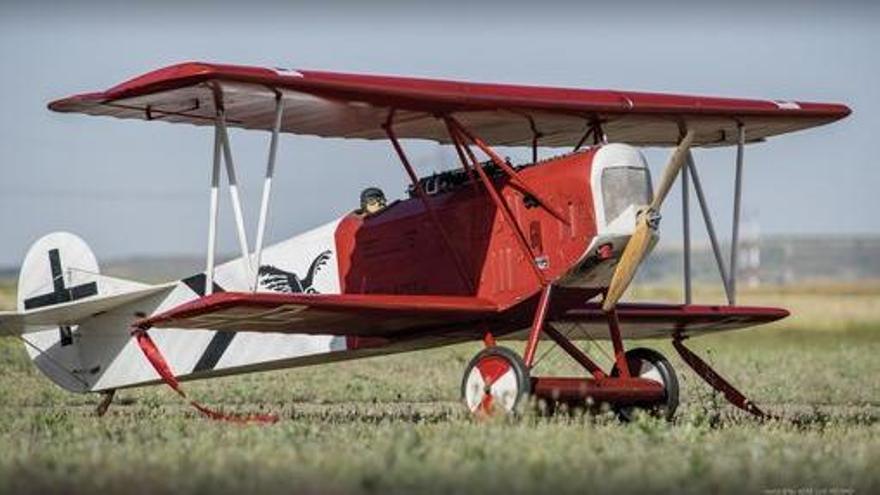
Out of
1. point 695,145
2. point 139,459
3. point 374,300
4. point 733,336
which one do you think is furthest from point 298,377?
point 733,336

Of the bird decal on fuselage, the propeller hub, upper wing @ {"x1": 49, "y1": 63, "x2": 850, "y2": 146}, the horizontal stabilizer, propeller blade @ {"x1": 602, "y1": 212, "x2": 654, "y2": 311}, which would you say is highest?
upper wing @ {"x1": 49, "y1": 63, "x2": 850, "y2": 146}

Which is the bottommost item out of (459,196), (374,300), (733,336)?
(733,336)

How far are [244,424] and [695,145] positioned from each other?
265 inches

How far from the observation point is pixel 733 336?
38625 millimetres

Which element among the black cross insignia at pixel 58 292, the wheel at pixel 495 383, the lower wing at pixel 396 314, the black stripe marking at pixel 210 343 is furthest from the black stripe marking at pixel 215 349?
the wheel at pixel 495 383

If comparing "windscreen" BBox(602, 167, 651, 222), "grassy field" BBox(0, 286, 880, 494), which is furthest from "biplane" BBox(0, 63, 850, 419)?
"grassy field" BBox(0, 286, 880, 494)

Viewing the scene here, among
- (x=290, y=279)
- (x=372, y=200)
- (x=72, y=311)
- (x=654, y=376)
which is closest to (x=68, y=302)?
(x=72, y=311)

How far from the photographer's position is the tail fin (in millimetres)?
16875

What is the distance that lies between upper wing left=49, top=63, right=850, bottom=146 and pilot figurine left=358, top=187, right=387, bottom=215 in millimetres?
572

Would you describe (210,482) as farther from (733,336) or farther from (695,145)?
(733,336)

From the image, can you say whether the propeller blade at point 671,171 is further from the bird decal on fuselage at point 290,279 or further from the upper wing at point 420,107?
the bird decal on fuselage at point 290,279

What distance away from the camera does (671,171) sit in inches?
539

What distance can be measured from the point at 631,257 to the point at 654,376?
1.69 m

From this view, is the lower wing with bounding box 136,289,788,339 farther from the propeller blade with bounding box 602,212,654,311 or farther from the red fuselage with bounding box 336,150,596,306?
the propeller blade with bounding box 602,212,654,311
